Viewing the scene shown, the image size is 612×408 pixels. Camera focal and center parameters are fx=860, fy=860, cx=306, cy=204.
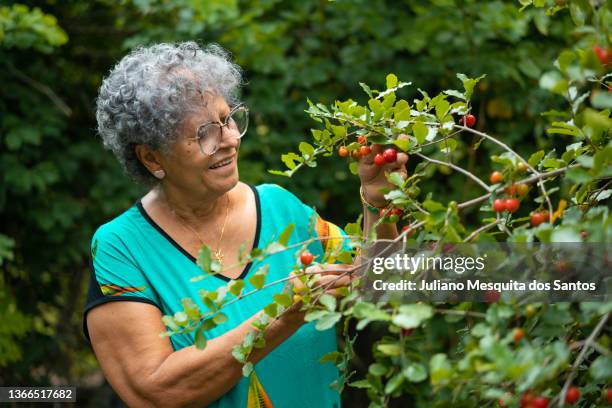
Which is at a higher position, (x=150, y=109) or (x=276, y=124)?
(x=150, y=109)

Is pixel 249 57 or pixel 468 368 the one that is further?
pixel 249 57

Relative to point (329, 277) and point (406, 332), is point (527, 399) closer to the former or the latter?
point (406, 332)

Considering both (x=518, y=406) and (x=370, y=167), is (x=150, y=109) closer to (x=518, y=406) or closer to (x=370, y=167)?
(x=370, y=167)

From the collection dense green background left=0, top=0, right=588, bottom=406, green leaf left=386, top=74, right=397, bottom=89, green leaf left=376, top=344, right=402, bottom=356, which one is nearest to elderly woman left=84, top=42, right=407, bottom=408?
green leaf left=386, top=74, right=397, bottom=89

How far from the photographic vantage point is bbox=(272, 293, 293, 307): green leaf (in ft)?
5.13

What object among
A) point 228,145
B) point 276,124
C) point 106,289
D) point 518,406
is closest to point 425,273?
point 518,406

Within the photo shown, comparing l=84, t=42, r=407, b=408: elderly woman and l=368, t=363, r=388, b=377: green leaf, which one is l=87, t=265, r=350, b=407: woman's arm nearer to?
l=84, t=42, r=407, b=408: elderly woman

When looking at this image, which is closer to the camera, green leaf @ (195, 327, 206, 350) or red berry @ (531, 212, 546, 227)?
red berry @ (531, 212, 546, 227)

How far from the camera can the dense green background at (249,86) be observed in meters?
3.96

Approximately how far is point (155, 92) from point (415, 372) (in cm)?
112

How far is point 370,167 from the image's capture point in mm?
1919

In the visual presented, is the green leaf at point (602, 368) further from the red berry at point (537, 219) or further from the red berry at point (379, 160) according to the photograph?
the red berry at point (379, 160)

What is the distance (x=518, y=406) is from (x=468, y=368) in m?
0.16

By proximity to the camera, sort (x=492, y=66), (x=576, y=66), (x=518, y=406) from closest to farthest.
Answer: (x=576, y=66) < (x=518, y=406) < (x=492, y=66)
